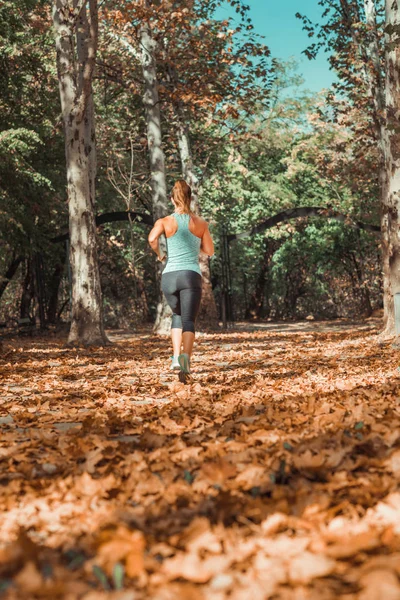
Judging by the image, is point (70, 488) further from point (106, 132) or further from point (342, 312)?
point (342, 312)

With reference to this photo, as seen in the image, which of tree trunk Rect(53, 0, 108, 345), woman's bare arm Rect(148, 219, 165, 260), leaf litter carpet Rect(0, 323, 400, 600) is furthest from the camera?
tree trunk Rect(53, 0, 108, 345)

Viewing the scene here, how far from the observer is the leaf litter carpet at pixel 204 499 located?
2010 mm

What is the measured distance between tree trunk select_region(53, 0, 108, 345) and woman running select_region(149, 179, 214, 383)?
18.9ft

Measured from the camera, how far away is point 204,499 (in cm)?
279

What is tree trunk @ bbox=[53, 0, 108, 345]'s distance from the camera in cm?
1338

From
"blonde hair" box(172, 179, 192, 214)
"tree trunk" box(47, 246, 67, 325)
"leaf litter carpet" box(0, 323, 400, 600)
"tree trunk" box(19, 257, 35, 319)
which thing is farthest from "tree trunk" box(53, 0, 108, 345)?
"tree trunk" box(47, 246, 67, 325)

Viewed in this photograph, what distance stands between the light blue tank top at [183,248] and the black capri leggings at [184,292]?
0.24 feet

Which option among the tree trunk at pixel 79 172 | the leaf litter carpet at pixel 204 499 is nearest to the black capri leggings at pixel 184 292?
the leaf litter carpet at pixel 204 499

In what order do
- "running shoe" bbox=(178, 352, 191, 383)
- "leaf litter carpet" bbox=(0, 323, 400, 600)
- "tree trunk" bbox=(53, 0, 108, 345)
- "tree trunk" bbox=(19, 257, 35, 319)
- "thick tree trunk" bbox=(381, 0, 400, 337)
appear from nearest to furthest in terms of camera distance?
"leaf litter carpet" bbox=(0, 323, 400, 600) < "running shoe" bbox=(178, 352, 191, 383) < "thick tree trunk" bbox=(381, 0, 400, 337) < "tree trunk" bbox=(53, 0, 108, 345) < "tree trunk" bbox=(19, 257, 35, 319)

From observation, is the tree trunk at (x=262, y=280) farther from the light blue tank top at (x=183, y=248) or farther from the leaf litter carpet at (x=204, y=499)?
the leaf litter carpet at (x=204, y=499)

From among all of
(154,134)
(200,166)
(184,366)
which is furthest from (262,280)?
(184,366)

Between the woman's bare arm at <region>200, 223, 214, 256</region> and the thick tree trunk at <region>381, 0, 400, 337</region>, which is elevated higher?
the thick tree trunk at <region>381, 0, 400, 337</region>

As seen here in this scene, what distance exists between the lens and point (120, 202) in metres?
25.6

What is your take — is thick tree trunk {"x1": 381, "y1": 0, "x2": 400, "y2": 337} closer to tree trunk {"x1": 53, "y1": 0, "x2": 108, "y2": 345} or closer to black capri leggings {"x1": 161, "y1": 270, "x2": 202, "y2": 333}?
black capri leggings {"x1": 161, "y1": 270, "x2": 202, "y2": 333}
